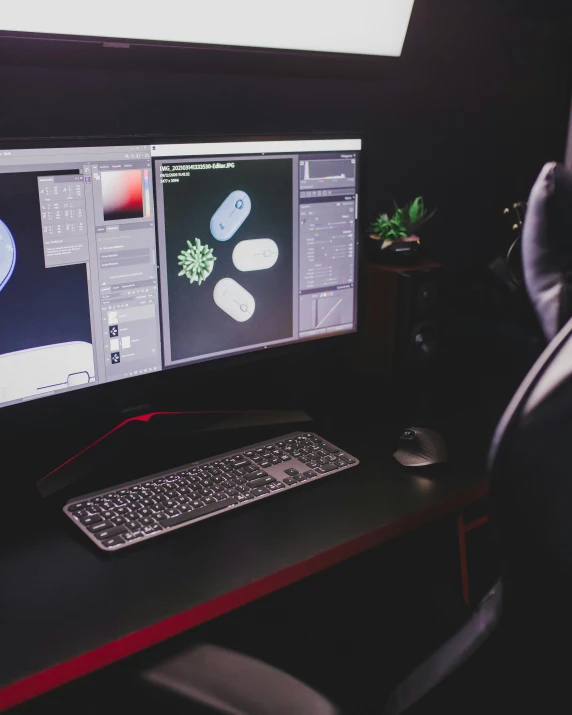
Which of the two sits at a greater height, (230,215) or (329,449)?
(230,215)

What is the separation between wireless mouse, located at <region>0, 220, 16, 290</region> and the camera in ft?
3.48

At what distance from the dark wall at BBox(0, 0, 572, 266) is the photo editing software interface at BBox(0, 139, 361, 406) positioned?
4.7 inches

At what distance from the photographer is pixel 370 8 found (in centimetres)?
158

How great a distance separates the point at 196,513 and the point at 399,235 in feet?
2.79

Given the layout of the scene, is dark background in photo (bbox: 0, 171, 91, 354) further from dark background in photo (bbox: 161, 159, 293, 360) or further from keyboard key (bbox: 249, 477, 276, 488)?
keyboard key (bbox: 249, 477, 276, 488)

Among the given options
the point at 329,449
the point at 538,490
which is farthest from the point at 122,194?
the point at 538,490

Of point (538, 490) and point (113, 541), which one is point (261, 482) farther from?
point (538, 490)

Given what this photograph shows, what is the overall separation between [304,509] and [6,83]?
32.5 inches

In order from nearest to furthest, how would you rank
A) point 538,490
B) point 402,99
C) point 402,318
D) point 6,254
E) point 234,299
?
point 538,490 < point 6,254 < point 234,299 < point 402,318 < point 402,99

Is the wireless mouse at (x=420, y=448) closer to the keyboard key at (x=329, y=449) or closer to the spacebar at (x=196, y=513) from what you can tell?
the keyboard key at (x=329, y=449)

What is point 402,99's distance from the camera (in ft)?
6.02

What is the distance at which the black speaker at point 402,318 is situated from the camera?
1576 millimetres

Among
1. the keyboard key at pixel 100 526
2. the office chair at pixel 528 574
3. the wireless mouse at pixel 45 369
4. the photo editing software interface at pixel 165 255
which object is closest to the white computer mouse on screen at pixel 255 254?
the photo editing software interface at pixel 165 255

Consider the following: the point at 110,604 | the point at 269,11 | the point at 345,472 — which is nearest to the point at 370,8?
the point at 269,11
